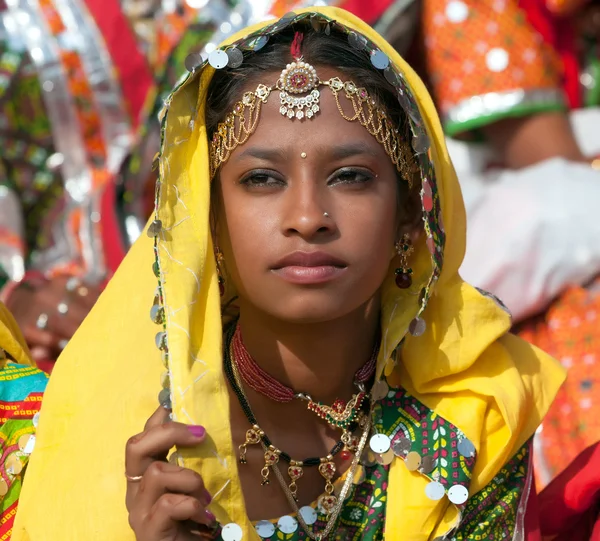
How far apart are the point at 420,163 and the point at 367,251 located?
212 mm

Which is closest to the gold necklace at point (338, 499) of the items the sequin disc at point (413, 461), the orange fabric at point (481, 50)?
the sequin disc at point (413, 461)

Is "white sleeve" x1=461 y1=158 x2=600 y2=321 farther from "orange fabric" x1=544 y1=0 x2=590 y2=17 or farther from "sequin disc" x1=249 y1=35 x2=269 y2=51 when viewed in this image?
"sequin disc" x1=249 y1=35 x2=269 y2=51

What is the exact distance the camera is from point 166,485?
1.78 meters

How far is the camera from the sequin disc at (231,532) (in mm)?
1874

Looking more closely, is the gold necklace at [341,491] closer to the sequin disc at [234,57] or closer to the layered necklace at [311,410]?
the layered necklace at [311,410]

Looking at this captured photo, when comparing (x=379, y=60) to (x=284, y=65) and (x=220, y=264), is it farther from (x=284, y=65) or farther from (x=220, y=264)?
(x=220, y=264)

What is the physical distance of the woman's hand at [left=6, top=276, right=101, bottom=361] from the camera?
3160 mm

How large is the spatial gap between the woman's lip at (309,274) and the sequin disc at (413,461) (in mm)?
415

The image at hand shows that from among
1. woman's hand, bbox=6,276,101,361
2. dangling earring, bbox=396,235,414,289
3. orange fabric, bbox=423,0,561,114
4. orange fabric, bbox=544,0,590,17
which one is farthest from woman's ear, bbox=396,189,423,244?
orange fabric, bbox=544,0,590,17

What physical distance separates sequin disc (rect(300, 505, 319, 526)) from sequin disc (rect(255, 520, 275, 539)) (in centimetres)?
7

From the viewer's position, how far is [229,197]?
83.1 inches

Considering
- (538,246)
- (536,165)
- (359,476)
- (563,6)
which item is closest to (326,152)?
(359,476)

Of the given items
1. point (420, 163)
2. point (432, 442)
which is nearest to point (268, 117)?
point (420, 163)

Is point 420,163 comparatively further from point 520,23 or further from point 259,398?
point 520,23
